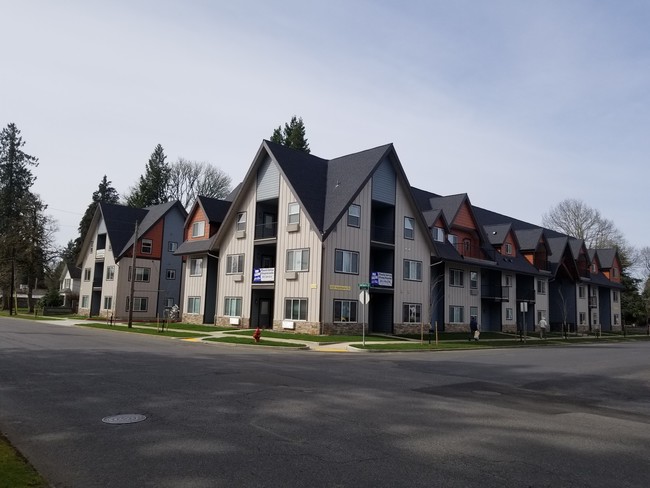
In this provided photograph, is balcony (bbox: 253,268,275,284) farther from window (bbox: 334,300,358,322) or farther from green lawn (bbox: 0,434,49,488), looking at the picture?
green lawn (bbox: 0,434,49,488)

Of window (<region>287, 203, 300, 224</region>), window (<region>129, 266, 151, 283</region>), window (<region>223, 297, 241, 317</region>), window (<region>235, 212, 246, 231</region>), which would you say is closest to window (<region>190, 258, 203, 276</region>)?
window (<region>223, 297, 241, 317</region>)

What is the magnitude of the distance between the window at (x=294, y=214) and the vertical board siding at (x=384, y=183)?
5.60 metres

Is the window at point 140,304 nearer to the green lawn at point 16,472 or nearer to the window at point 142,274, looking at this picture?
the window at point 142,274

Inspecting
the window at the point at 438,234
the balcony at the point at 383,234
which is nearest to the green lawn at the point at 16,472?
the balcony at the point at 383,234

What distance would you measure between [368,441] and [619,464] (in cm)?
319

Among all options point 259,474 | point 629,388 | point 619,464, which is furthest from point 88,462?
point 629,388

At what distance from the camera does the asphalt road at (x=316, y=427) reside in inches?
231

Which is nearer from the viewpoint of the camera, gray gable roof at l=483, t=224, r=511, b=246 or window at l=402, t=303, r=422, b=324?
window at l=402, t=303, r=422, b=324

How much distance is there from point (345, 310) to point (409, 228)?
29.6 feet

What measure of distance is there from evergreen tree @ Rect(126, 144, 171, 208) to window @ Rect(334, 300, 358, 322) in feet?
182

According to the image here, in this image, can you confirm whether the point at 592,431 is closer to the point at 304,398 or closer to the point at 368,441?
the point at 368,441

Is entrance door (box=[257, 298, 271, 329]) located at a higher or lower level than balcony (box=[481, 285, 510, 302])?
lower

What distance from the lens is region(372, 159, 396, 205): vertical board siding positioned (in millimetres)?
37219

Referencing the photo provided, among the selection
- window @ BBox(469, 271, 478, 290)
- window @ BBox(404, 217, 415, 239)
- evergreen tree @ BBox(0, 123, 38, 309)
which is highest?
evergreen tree @ BBox(0, 123, 38, 309)
